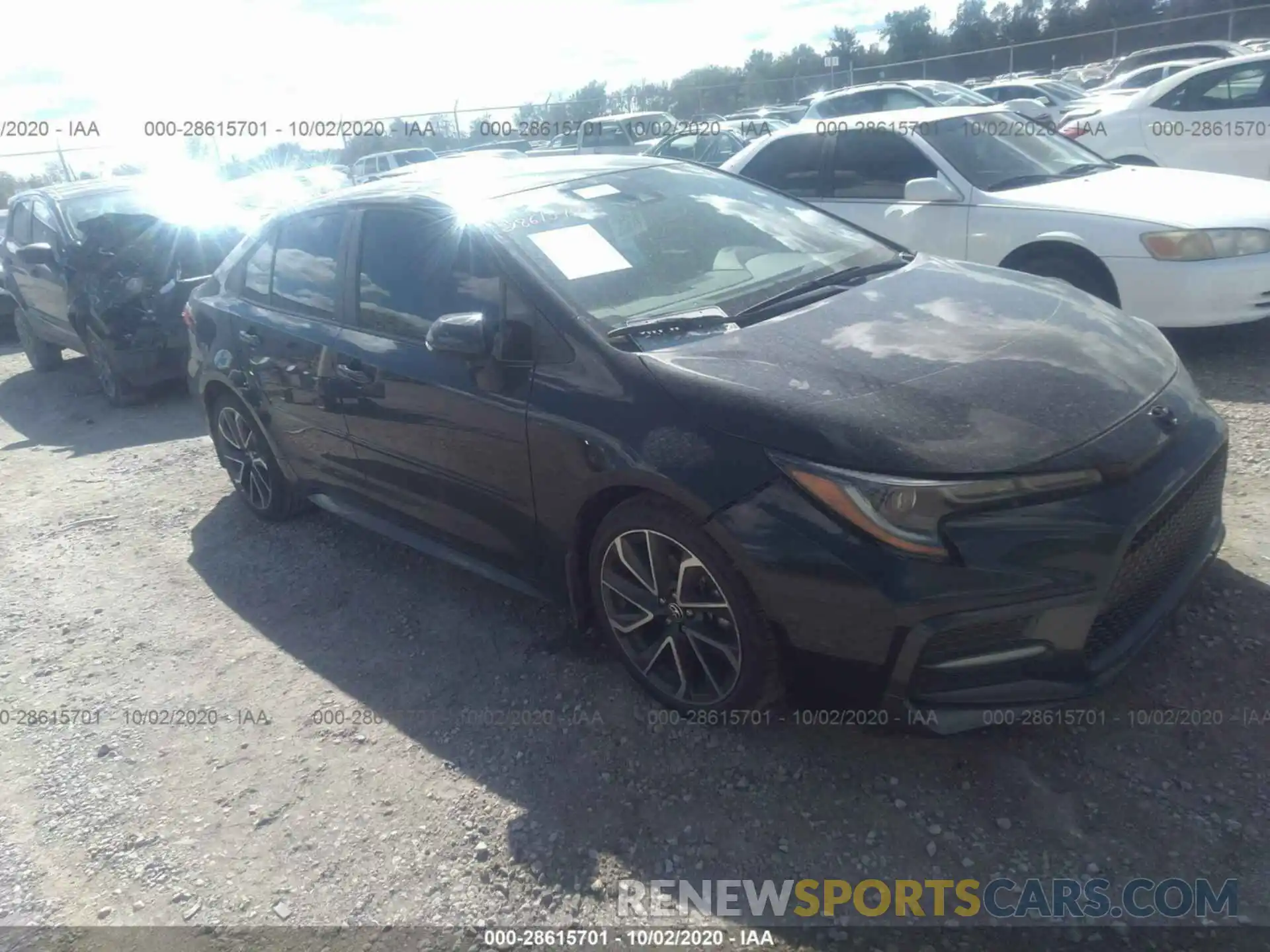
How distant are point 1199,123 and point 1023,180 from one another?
4.72 metres

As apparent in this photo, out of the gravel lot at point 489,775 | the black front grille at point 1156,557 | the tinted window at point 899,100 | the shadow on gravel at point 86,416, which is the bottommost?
the gravel lot at point 489,775

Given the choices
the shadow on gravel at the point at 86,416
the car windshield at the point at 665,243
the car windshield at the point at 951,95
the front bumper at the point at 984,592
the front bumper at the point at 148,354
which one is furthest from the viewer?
the car windshield at the point at 951,95

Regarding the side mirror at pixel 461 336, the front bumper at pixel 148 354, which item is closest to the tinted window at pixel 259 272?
the side mirror at pixel 461 336

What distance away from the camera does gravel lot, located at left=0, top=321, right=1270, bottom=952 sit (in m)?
2.55

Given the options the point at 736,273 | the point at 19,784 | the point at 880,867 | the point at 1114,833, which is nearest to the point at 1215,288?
the point at 736,273

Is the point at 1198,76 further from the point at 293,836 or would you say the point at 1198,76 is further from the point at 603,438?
the point at 293,836

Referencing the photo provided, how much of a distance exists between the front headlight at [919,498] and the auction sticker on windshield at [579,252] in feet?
4.24

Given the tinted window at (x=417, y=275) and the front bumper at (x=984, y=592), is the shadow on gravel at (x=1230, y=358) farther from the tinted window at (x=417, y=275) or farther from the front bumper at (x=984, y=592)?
the tinted window at (x=417, y=275)

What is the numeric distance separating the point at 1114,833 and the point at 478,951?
1.69 m

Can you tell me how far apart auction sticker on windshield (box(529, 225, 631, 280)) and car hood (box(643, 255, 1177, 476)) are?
1.70 ft

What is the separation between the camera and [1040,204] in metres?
5.81

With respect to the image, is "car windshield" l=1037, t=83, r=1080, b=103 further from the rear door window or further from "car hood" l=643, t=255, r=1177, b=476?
"car hood" l=643, t=255, r=1177, b=476

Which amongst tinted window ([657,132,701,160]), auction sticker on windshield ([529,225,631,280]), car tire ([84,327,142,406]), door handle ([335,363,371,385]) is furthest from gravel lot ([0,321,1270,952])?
tinted window ([657,132,701,160])

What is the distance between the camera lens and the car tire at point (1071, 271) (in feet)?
18.3
